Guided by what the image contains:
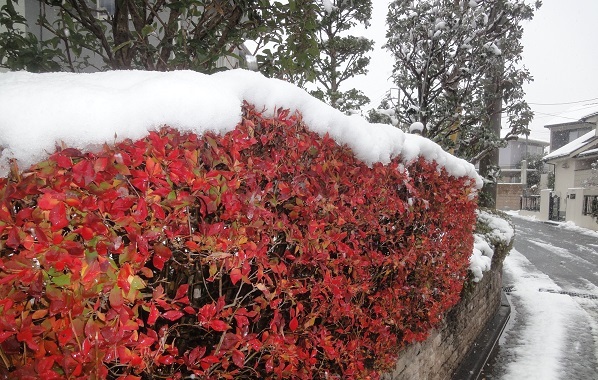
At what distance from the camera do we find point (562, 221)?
30.2 m

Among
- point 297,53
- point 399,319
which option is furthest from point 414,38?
point 399,319

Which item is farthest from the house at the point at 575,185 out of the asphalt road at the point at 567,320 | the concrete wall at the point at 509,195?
the asphalt road at the point at 567,320

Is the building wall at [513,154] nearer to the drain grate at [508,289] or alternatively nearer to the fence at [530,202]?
the fence at [530,202]

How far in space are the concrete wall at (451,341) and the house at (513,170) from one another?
25.9m

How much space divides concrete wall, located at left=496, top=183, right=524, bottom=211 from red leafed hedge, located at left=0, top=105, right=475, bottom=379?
4312cm

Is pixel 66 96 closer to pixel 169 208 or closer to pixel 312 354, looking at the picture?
pixel 169 208

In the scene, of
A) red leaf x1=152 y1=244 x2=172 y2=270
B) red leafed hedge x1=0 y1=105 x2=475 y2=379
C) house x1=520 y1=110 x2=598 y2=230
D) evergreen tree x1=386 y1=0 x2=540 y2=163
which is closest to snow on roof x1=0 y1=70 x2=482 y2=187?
red leafed hedge x1=0 y1=105 x2=475 y2=379

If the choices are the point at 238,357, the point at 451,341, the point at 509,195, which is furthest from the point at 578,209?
the point at 238,357

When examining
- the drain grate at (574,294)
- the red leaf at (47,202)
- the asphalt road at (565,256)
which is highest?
the red leaf at (47,202)

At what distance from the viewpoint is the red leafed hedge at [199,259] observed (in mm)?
1199

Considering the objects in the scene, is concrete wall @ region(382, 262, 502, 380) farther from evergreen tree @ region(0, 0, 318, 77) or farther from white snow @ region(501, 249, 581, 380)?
evergreen tree @ region(0, 0, 318, 77)

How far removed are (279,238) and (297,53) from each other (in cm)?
225

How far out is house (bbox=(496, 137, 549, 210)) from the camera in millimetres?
41156

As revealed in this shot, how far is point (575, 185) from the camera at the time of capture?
Result: 29.6 m
